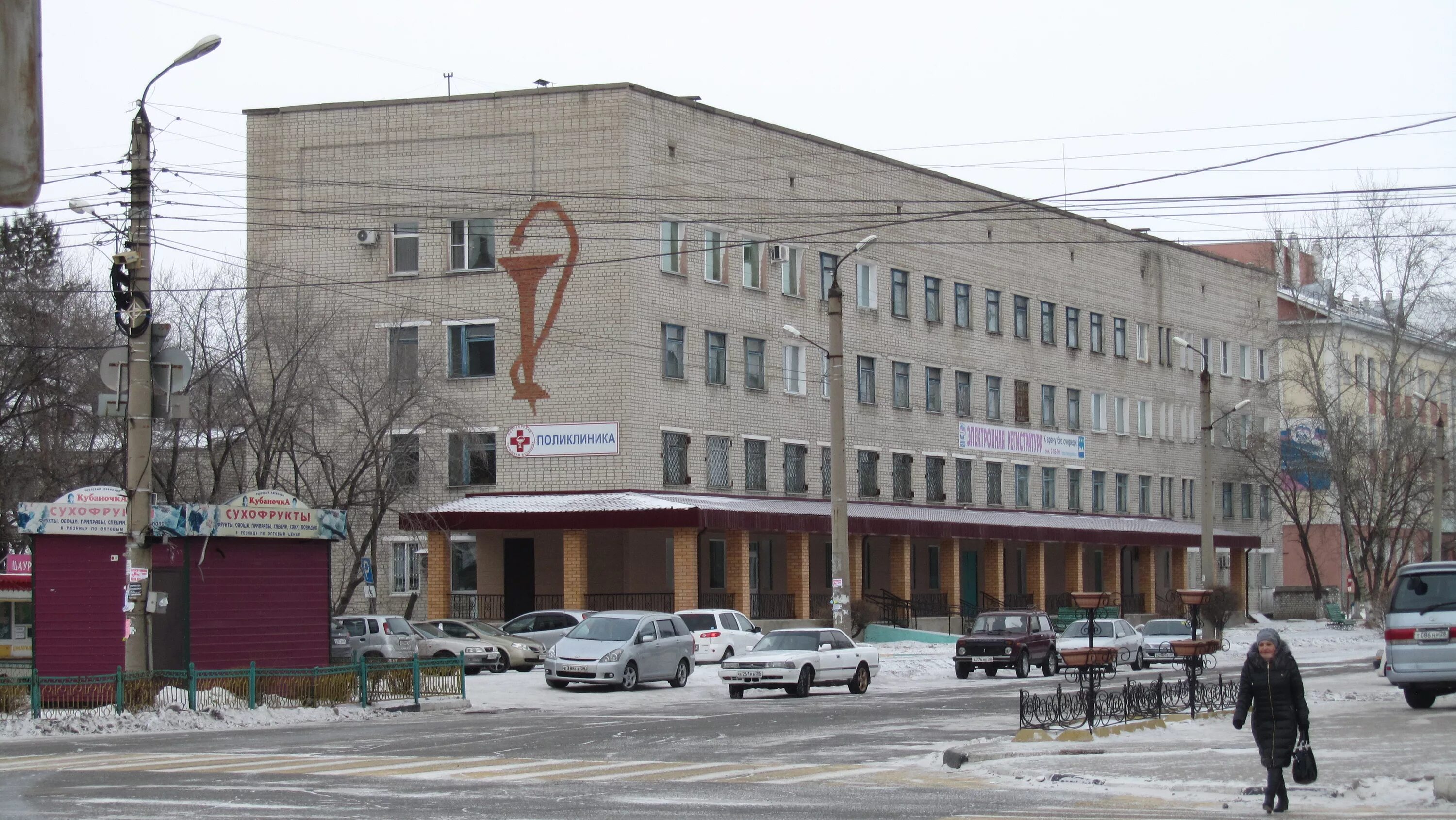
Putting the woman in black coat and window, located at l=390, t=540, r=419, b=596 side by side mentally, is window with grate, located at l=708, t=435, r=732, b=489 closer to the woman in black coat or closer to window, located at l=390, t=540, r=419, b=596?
window, located at l=390, t=540, r=419, b=596

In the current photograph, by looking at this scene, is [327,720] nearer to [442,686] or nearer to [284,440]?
[442,686]

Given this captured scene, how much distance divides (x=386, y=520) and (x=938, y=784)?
37833mm

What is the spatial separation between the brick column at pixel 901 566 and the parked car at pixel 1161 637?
10947mm

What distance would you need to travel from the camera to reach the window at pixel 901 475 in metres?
60.1

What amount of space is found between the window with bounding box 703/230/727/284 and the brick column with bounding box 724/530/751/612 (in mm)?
7985

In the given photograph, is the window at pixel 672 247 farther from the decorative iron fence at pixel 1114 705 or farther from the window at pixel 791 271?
the decorative iron fence at pixel 1114 705

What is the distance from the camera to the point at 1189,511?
80312mm

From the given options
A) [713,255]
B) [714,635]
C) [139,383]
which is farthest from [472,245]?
[139,383]

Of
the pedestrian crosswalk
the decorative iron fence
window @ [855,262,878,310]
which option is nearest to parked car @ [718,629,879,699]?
the decorative iron fence

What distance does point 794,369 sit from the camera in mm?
56094

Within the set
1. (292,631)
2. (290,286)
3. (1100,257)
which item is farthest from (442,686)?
(1100,257)

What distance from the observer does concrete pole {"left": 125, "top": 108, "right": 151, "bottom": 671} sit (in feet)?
79.5

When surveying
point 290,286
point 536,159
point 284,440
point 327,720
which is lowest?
point 327,720

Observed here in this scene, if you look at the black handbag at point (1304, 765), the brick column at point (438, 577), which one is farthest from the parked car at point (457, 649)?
the black handbag at point (1304, 765)
